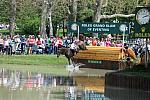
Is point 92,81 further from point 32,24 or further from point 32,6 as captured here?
point 32,24

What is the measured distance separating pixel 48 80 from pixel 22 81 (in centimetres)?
120

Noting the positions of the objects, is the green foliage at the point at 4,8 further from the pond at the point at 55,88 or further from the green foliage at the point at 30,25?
the pond at the point at 55,88

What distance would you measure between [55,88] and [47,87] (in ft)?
1.21

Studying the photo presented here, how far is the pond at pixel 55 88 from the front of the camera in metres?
16.0

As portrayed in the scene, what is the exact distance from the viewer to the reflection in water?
16.0 metres

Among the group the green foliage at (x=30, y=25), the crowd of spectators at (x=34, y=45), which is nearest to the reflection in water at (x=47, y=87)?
the crowd of spectators at (x=34, y=45)

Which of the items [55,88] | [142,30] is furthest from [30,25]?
[55,88]

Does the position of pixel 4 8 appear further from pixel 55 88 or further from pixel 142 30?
pixel 55 88

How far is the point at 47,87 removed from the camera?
18641 mm

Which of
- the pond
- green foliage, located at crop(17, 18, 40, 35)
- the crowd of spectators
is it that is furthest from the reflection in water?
green foliage, located at crop(17, 18, 40, 35)

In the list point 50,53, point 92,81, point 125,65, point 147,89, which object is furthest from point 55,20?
point 147,89

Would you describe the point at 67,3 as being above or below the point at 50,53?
above

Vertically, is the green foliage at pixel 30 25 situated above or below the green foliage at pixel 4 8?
below

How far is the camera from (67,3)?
59688 millimetres
